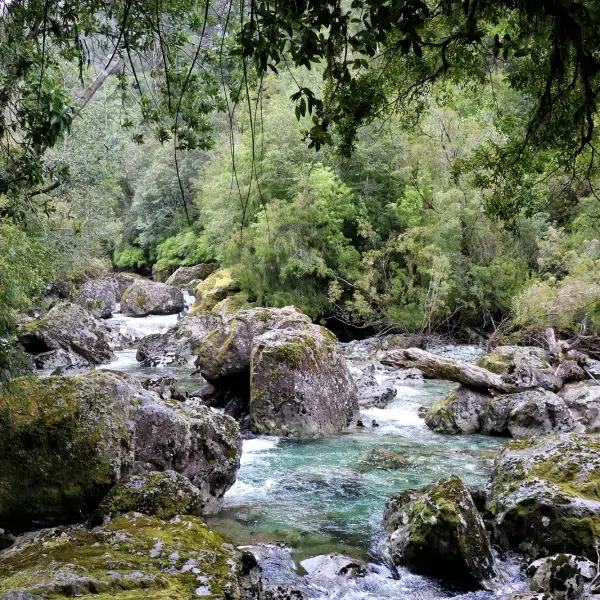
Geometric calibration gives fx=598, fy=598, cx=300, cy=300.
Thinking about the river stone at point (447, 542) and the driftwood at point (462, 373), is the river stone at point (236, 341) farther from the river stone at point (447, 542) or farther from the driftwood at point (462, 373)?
the river stone at point (447, 542)

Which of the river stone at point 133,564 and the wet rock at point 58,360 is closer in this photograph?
the river stone at point 133,564

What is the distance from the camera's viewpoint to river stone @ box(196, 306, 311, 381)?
40.9 ft

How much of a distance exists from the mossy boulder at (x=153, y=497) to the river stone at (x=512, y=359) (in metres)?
8.85

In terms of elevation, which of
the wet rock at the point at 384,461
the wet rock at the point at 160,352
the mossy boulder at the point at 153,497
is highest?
the mossy boulder at the point at 153,497

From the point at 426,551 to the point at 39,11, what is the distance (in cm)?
589

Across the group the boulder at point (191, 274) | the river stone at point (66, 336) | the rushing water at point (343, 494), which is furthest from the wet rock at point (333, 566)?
the boulder at point (191, 274)

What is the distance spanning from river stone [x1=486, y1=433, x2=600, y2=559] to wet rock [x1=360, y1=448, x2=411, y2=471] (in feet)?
8.00

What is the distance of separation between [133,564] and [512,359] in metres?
11.3

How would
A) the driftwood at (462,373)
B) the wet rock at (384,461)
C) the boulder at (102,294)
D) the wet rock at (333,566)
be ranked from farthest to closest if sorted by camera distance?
the boulder at (102,294) → the driftwood at (462,373) → the wet rock at (384,461) → the wet rock at (333,566)

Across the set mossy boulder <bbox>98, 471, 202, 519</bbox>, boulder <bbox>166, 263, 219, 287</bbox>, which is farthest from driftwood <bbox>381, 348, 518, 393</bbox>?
boulder <bbox>166, 263, 219, 287</bbox>

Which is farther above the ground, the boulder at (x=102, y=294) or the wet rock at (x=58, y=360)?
the boulder at (x=102, y=294)

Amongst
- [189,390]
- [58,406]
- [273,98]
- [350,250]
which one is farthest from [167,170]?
[58,406]

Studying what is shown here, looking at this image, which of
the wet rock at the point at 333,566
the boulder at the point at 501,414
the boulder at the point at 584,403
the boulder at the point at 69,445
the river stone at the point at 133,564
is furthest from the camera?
the boulder at the point at 584,403

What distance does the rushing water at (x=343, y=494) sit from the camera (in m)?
5.39
